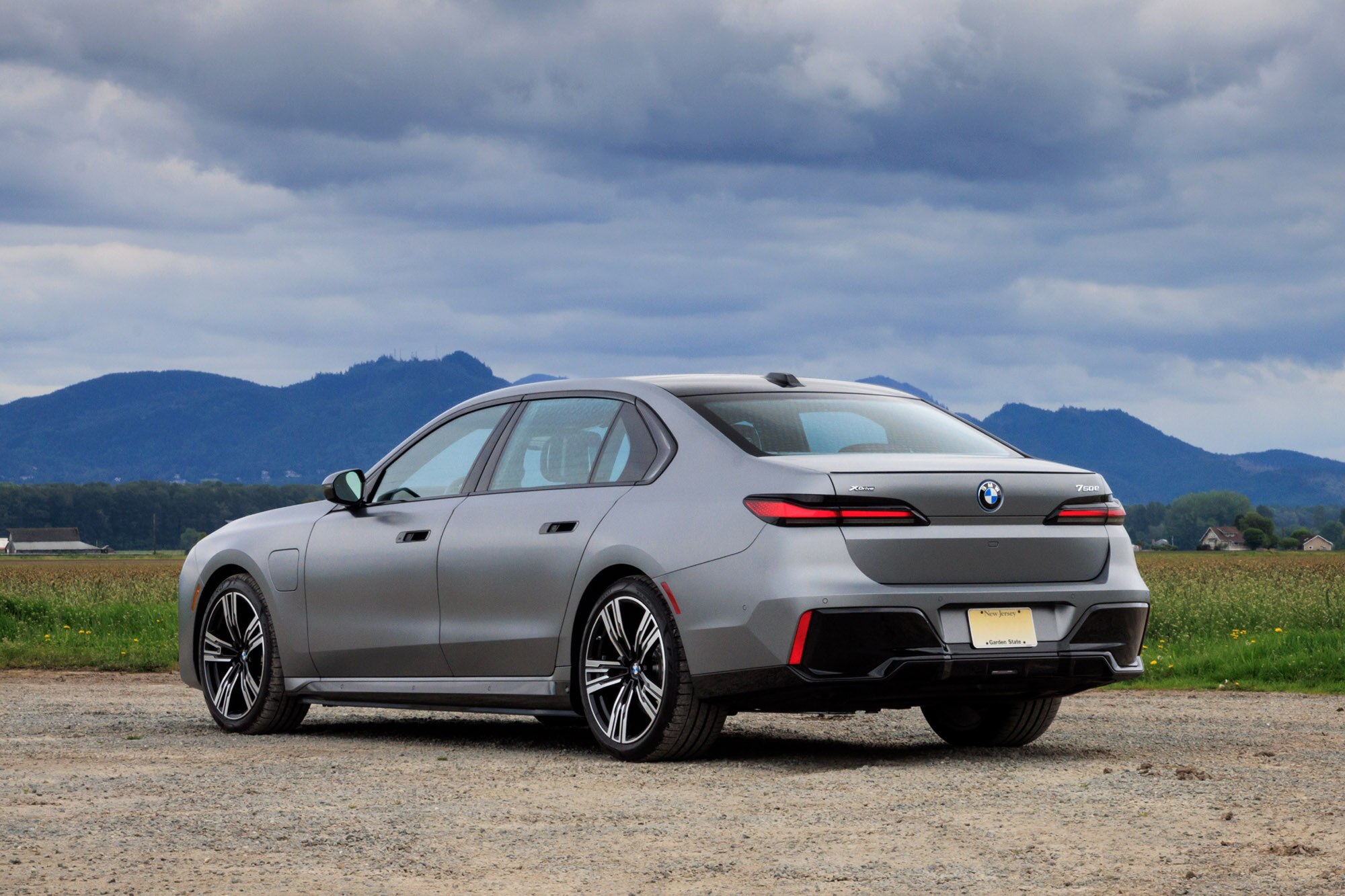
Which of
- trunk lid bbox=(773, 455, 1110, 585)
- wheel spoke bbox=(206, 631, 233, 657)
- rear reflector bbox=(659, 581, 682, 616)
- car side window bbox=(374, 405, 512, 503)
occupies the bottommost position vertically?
wheel spoke bbox=(206, 631, 233, 657)

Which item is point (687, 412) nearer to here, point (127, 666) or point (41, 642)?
point (127, 666)

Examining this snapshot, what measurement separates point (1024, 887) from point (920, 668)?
2.12 metres

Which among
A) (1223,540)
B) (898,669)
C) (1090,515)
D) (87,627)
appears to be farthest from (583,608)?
(1223,540)

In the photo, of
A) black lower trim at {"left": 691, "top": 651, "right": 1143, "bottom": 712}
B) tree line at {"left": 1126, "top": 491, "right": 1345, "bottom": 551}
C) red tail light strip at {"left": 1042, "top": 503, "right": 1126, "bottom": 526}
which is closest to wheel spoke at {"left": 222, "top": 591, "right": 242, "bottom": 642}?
black lower trim at {"left": 691, "top": 651, "right": 1143, "bottom": 712}

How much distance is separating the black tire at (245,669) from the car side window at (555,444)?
6.07 feet

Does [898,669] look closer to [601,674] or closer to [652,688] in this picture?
[652,688]

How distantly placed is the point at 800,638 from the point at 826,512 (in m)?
0.50

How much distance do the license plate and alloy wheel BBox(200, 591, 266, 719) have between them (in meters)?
4.13

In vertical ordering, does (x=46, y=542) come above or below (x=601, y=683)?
below

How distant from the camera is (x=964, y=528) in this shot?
6.97m

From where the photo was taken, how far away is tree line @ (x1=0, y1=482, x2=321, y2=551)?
147625mm

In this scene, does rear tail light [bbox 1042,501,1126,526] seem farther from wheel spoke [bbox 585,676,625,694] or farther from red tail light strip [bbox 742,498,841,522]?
wheel spoke [bbox 585,676,625,694]

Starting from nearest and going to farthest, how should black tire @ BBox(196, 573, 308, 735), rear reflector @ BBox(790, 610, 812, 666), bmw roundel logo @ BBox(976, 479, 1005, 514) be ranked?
rear reflector @ BBox(790, 610, 812, 666), bmw roundel logo @ BBox(976, 479, 1005, 514), black tire @ BBox(196, 573, 308, 735)

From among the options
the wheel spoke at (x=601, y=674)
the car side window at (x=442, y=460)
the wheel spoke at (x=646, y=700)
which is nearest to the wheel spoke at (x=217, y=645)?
the car side window at (x=442, y=460)
